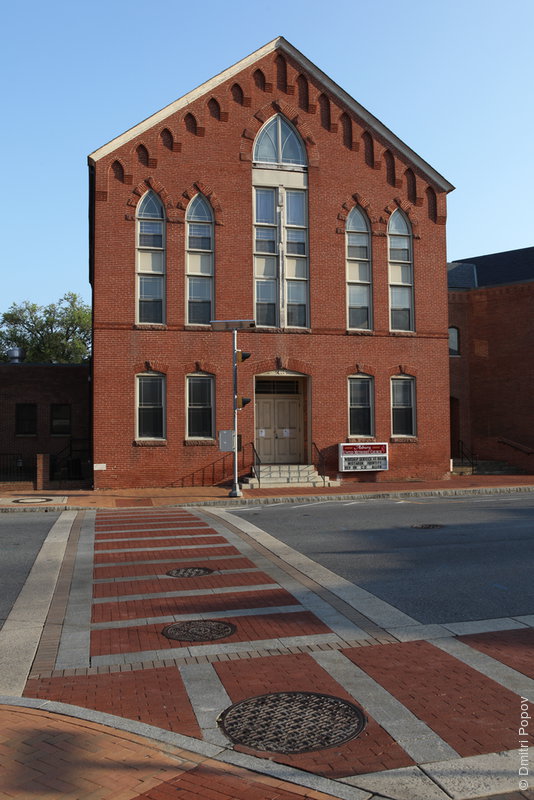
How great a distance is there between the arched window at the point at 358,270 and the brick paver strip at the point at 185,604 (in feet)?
62.6

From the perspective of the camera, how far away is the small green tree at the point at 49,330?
68625mm

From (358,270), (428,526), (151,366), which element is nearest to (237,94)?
(358,270)

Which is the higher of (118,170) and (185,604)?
(118,170)

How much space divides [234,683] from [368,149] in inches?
993

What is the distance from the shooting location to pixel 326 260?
2692cm

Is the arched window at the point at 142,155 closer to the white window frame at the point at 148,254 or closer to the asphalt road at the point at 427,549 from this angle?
the white window frame at the point at 148,254

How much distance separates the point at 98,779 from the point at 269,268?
23.3 m

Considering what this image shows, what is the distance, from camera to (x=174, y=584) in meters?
9.89

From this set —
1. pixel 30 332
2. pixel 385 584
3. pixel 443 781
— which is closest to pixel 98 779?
pixel 443 781

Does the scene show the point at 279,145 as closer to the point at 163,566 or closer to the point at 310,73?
the point at 310,73

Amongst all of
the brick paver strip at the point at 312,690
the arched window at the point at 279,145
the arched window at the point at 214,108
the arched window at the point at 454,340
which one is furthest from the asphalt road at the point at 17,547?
the arched window at the point at 454,340

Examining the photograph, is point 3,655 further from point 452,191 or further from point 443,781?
point 452,191

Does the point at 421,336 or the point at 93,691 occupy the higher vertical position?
the point at 421,336

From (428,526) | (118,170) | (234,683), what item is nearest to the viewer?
(234,683)
